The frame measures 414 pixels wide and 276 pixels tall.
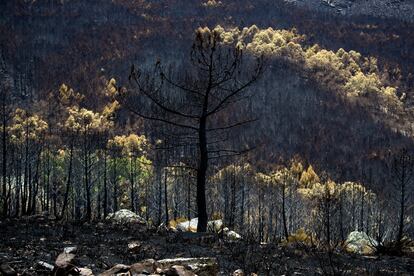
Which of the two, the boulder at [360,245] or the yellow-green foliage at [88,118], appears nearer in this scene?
the boulder at [360,245]

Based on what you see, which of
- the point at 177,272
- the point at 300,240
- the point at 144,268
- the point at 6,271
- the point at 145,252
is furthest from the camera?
the point at 300,240

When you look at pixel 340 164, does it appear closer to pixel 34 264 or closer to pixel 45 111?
pixel 45 111

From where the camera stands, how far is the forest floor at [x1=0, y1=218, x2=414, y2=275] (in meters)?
8.41

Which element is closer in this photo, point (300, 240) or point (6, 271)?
point (6, 271)

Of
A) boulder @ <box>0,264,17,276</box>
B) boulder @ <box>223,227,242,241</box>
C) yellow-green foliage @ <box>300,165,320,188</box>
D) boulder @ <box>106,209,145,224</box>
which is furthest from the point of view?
yellow-green foliage @ <box>300,165,320,188</box>

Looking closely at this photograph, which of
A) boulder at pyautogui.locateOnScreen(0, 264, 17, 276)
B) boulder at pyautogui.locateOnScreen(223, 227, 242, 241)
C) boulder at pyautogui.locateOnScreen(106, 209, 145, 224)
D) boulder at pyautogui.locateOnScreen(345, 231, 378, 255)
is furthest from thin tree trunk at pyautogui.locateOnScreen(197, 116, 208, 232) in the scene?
boulder at pyautogui.locateOnScreen(0, 264, 17, 276)

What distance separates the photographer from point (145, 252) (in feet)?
31.5

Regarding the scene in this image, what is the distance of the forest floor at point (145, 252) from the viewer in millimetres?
8414

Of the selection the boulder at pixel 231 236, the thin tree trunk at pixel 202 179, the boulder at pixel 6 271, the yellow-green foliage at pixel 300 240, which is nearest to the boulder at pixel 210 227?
the boulder at pixel 231 236

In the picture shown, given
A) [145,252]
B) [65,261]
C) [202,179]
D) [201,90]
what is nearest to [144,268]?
[65,261]

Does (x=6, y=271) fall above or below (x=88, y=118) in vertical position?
below

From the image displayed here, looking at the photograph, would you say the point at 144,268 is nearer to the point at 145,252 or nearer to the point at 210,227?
the point at 145,252

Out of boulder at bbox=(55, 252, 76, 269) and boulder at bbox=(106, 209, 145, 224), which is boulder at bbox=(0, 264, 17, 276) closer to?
boulder at bbox=(55, 252, 76, 269)

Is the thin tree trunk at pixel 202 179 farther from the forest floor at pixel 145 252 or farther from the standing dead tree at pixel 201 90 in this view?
the forest floor at pixel 145 252
